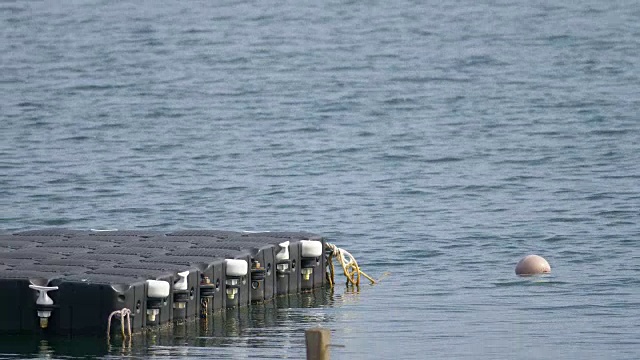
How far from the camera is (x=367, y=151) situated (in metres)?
65.4

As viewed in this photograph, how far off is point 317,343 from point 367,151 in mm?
45998

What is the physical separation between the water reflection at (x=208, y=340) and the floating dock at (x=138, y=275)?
19 centimetres

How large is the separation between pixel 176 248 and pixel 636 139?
124 feet

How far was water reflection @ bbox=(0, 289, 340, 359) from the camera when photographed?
26.2 m

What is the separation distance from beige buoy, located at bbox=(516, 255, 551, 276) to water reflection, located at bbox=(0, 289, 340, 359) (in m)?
7.92

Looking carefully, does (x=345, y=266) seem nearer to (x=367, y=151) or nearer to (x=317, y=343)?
(x=317, y=343)

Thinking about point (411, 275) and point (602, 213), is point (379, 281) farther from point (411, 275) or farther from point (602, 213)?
point (602, 213)

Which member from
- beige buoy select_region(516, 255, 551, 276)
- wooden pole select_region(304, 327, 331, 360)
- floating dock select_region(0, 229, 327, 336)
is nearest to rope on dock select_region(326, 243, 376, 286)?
floating dock select_region(0, 229, 327, 336)

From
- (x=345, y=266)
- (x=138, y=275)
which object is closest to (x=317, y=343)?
(x=138, y=275)

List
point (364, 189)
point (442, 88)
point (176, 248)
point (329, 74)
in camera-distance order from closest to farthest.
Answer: point (176, 248), point (364, 189), point (442, 88), point (329, 74)

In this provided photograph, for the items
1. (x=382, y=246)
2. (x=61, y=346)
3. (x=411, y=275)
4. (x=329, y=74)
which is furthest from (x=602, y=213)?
(x=329, y=74)

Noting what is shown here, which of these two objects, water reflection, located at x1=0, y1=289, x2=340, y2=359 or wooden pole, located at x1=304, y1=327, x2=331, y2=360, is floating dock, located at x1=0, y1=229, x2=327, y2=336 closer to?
water reflection, located at x1=0, y1=289, x2=340, y2=359

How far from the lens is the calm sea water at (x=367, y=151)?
99.7 ft

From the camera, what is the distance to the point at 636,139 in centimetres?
6494
